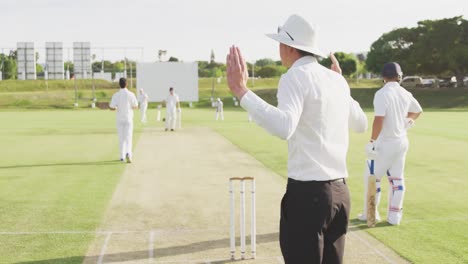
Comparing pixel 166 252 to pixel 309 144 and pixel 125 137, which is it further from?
pixel 125 137

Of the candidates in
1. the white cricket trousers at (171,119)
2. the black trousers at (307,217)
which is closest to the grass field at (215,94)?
the white cricket trousers at (171,119)

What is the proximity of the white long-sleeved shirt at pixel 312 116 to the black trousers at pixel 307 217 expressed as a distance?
7 cm

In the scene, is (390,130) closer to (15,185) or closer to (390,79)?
(390,79)

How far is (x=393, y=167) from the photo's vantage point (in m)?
8.23

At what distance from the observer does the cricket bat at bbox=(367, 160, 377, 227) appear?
7.07m

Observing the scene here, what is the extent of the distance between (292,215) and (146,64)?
6177cm

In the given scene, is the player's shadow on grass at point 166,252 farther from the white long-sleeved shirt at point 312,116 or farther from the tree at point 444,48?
the tree at point 444,48

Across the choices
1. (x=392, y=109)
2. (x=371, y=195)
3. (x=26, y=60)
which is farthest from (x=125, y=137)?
(x=26, y=60)

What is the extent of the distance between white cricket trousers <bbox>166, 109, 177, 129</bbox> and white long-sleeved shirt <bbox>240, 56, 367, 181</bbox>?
23.4 m

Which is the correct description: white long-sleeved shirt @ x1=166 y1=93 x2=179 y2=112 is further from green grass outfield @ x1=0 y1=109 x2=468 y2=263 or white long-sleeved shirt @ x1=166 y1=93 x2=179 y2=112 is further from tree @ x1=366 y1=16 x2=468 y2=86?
tree @ x1=366 y1=16 x2=468 y2=86

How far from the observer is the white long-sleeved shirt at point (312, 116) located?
3.47 m

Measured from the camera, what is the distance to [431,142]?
2097 cm

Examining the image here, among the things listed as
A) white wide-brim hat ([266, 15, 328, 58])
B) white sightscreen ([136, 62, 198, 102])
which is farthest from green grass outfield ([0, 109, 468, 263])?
white sightscreen ([136, 62, 198, 102])

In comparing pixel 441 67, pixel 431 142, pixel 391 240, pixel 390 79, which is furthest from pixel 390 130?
pixel 441 67
